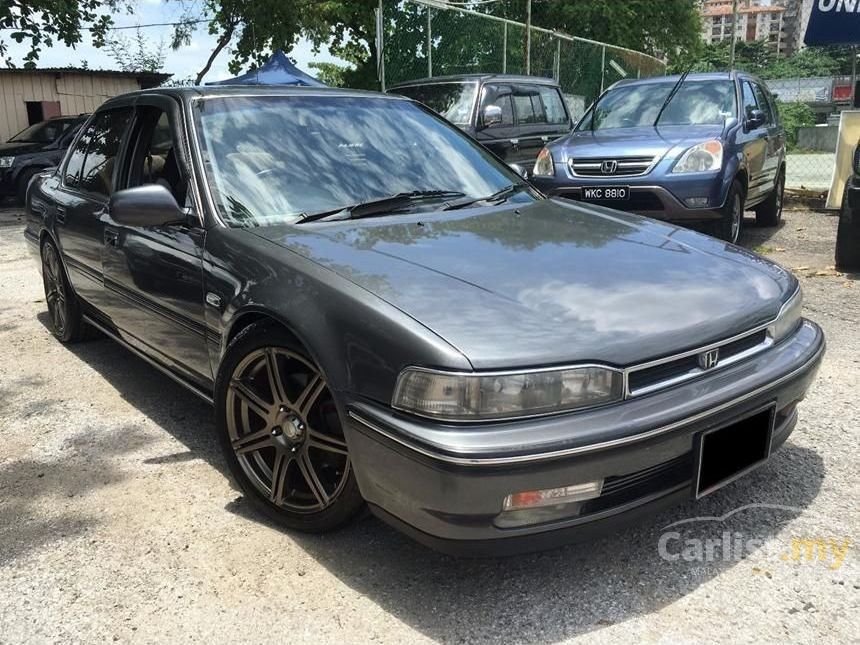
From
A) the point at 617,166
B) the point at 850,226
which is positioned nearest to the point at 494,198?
the point at 617,166

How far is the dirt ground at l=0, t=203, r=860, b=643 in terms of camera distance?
7.05 feet

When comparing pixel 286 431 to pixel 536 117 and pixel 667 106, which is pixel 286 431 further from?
pixel 536 117

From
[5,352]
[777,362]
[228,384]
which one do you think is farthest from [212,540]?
[5,352]

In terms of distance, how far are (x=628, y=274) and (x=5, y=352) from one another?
4172mm

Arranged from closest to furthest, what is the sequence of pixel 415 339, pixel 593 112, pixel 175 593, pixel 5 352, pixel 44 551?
pixel 415 339, pixel 175 593, pixel 44 551, pixel 5 352, pixel 593 112

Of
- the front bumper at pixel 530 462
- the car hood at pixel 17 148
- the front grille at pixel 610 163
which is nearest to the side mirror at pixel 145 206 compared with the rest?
the front bumper at pixel 530 462

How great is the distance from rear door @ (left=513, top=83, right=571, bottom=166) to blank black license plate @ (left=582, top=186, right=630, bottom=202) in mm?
2518

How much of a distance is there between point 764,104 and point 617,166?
281 cm

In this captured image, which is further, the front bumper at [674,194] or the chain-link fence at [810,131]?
the chain-link fence at [810,131]

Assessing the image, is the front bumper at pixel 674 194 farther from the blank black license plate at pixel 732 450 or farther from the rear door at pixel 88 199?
the blank black license plate at pixel 732 450

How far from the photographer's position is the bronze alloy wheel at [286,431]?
2.43m

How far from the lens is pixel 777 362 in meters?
2.44

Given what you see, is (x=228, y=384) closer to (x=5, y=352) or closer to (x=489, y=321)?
(x=489, y=321)

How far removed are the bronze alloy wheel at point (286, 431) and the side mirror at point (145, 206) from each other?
0.71 meters
